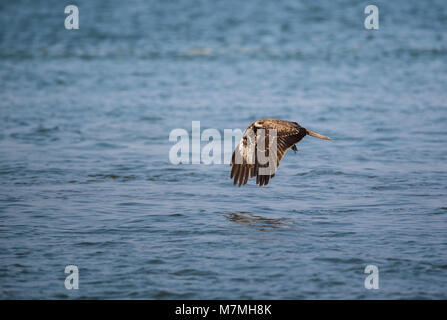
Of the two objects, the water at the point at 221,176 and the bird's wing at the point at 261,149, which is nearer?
the water at the point at 221,176

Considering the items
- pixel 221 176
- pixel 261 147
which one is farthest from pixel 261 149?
pixel 221 176

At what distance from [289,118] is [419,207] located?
5.67 metres

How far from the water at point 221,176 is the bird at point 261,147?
45 centimetres

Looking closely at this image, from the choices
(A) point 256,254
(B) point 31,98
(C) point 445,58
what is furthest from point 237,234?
(C) point 445,58

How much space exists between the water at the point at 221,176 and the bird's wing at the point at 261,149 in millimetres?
443

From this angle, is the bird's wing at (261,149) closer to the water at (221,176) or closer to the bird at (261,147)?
the bird at (261,147)

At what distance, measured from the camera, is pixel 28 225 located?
24.6ft

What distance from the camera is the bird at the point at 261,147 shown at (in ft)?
26.3

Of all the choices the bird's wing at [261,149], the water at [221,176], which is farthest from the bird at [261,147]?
the water at [221,176]

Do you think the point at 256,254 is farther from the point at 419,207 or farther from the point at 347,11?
the point at 347,11

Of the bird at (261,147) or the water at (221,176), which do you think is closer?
the water at (221,176)

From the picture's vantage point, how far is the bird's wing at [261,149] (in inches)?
316

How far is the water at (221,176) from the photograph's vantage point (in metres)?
6.20

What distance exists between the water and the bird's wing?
44 cm
